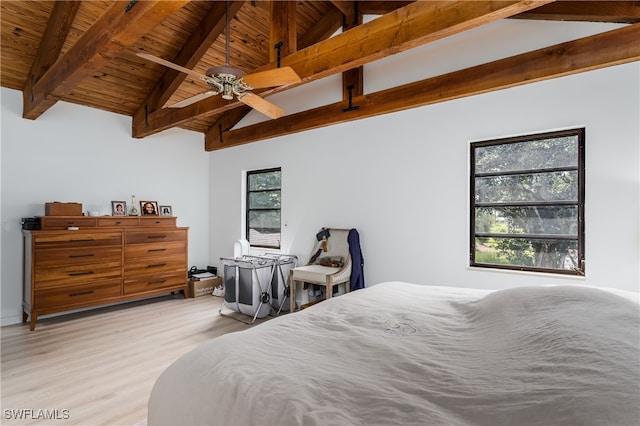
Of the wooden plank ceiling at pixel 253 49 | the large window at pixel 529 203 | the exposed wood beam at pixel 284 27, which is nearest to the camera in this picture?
the wooden plank ceiling at pixel 253 49

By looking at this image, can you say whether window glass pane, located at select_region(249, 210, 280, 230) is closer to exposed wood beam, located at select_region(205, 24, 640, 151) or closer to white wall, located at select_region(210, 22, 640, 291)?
white wall, located at select_region(210, 22, 640, 291)

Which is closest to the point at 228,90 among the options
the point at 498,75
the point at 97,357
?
the point at 498,75

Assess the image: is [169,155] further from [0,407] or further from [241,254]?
[0,407]

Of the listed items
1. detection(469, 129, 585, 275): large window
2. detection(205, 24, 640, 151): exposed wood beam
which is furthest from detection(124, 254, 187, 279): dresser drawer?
detection(469, 129, 585, 275): large window

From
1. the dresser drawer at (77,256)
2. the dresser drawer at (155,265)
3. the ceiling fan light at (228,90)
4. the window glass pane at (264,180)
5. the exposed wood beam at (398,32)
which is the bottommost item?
the dresser drawer at (155,265)

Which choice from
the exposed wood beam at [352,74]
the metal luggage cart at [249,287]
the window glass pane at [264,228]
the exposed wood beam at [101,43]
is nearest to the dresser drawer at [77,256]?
the metal luggage cart at [249,287]

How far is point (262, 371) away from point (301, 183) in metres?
3.76

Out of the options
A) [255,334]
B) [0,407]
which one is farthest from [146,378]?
[255,334]

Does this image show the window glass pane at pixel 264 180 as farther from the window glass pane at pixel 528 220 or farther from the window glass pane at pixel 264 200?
the window glass pane at pixel 528 220

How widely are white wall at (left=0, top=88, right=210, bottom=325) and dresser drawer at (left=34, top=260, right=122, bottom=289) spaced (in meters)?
0.67

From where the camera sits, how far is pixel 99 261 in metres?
4.16

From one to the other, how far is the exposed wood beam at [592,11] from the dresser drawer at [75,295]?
5613 millimetres

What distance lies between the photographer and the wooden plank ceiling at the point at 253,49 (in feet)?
7.56

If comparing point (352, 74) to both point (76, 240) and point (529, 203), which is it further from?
point (76, 240)
